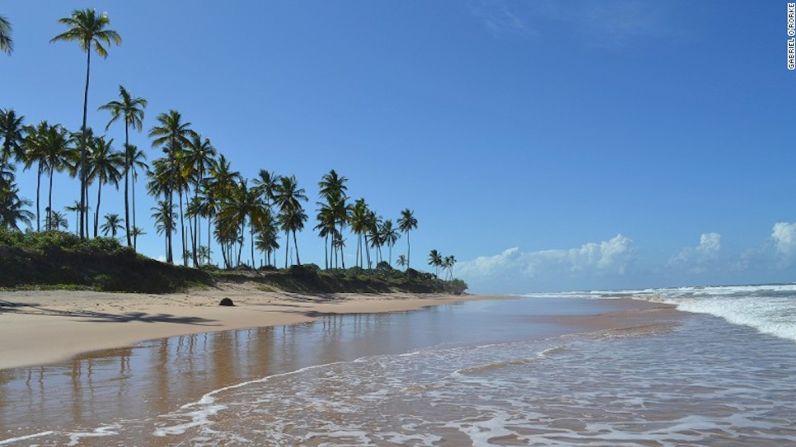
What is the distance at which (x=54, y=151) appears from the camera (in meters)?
48.2

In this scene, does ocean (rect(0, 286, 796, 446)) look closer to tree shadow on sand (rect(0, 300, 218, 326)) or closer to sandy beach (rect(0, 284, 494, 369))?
sandy beach (rect(0, 284, 494, 369))

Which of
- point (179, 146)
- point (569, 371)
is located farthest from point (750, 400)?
point (179, 146)

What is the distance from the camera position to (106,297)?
25.7m

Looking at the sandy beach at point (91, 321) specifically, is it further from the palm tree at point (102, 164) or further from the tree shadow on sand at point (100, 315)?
the palm tree at point (102, 164)

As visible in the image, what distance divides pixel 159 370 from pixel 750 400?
9.68 metres

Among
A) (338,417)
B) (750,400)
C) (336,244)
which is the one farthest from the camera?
(336,244)

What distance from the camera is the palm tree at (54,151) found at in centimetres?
4809

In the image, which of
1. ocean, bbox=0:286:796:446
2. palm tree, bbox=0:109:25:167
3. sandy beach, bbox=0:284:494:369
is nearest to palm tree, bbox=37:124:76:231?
palm tree, bbox=0:109:25:167

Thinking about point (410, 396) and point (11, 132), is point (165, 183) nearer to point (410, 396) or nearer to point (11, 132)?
point (11, 132)

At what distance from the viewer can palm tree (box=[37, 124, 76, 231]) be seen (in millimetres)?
48094

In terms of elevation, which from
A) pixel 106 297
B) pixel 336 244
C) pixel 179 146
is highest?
pixel 179 146

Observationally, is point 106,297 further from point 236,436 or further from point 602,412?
point 602,412

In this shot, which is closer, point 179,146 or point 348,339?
point 348,339

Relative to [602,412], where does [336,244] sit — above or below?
above
